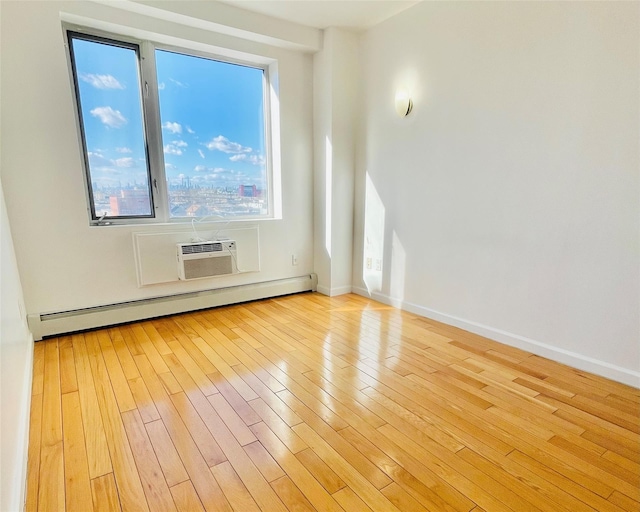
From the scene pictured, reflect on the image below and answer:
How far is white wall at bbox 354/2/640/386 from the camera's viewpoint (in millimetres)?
1913

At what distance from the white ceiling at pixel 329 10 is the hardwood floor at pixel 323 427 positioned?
268 cm

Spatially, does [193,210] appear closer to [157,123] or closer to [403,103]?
[157,123]

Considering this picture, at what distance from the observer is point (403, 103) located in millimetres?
2977

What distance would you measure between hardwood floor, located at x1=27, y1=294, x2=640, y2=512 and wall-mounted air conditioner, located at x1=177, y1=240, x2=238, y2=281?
66 centimetres

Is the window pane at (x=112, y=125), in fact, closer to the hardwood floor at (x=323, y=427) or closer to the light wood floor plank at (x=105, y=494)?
the hardwood floor at (x=323, y=427)

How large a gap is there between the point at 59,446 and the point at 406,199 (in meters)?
Result: 2.83

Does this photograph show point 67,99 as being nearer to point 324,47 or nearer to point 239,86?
point 239,86

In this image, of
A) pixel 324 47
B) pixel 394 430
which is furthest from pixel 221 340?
pixel 324 47

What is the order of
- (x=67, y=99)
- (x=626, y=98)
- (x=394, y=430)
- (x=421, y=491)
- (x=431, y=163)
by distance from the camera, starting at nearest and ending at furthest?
(x=421, y=491) < (x=394, y=430) < (x=626, y=98) < (x=67, y=99) < (x=431, y=163)

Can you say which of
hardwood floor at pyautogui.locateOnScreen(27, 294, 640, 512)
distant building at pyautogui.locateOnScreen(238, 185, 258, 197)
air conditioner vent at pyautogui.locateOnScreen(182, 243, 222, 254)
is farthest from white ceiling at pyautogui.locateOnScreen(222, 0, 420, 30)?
hardwood floor at pyautogui.locateOnScreen(27, 294, 640, 512)

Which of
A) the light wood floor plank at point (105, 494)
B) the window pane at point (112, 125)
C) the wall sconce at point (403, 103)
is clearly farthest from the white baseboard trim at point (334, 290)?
the light wood floor plank at point (105, 494)

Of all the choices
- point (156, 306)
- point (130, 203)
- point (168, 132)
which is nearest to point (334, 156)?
point (168, 132)

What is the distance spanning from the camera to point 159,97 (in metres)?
2.96

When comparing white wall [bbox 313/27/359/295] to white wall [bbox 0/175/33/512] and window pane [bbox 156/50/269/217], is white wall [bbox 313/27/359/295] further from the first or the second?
white wall [bbox 0/175/33/512]
